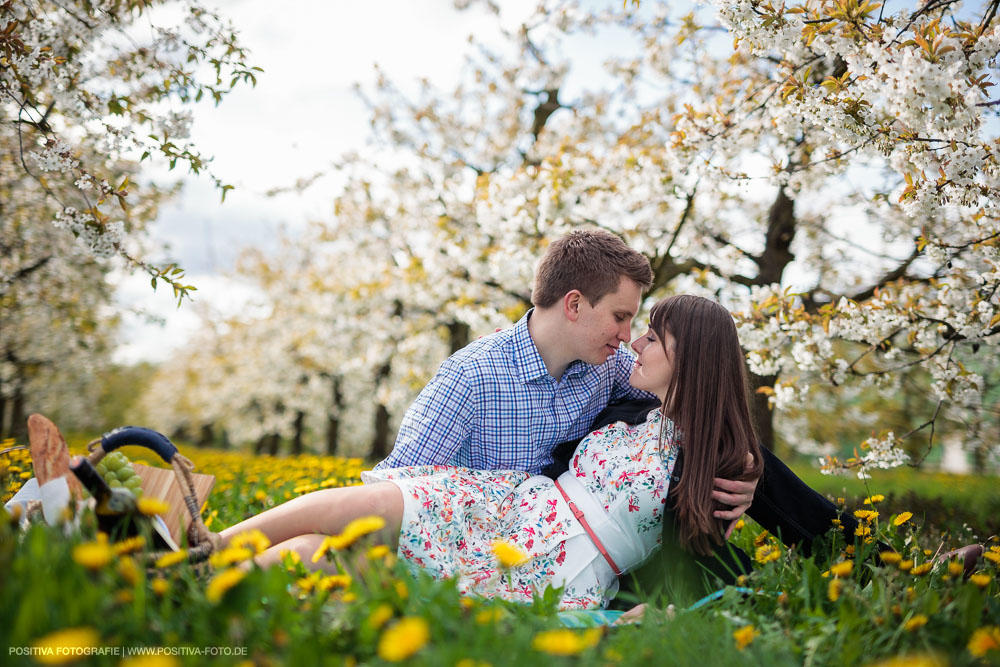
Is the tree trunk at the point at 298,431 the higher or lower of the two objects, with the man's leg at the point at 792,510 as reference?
lower

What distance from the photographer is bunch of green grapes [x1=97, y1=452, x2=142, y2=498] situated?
2.09 meters

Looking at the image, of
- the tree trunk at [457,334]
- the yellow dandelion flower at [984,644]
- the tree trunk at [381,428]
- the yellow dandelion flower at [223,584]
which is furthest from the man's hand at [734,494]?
the tree trunk at [381,428]

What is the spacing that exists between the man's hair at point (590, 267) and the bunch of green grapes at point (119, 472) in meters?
1.85

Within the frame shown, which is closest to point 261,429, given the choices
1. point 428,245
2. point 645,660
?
point 428,245

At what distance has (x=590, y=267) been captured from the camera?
9.42 ft

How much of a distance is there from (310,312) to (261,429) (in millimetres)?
10524

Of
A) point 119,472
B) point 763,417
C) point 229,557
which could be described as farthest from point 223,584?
point 763,417

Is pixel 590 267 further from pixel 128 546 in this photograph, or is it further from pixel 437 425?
pixel 128 546

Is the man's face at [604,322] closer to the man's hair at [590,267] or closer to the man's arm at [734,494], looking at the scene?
the man's hair at [590,267]

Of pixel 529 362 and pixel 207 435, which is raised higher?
pixel 529 362

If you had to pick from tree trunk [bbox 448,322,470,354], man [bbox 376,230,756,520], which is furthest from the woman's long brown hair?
tree trunk [bbox 448,322,470,354]

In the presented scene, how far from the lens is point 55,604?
1.19 metres

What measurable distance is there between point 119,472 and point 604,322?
2004 millimetres

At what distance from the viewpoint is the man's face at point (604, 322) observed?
112 inches
